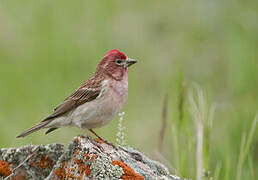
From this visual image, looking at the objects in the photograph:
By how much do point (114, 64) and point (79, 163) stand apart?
79.5 inches

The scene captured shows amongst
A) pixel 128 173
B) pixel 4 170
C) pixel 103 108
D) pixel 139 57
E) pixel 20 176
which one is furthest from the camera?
pixel 139 57

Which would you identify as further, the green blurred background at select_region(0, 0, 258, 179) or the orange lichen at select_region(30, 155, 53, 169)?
the green blurred background at select_region(0, 0, 258, 179)

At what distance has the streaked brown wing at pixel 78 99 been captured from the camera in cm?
637

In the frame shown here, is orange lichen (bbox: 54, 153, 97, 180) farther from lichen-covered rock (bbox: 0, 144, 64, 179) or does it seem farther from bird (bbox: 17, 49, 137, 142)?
bird (bbox: 17, 49, 137, 142)

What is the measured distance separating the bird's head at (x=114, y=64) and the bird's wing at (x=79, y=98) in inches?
9.3

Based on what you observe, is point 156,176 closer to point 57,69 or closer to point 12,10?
point 57,69

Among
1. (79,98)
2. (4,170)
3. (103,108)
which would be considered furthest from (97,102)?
(4,170)

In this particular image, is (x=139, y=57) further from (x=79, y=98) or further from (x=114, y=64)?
(x=79, y=98)

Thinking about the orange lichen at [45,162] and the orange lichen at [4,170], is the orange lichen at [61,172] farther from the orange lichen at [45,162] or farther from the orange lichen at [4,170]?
the orange lichen at [4,170]

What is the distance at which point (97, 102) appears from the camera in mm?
6254

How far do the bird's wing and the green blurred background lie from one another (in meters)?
1.99

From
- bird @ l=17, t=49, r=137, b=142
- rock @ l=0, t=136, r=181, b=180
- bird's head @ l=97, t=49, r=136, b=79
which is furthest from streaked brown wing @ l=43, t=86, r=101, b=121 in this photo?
rock @ l=0, t=136, r=181, b=180

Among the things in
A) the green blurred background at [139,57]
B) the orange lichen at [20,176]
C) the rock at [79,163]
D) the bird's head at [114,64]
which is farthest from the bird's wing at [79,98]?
the green blurred background at [139,57]

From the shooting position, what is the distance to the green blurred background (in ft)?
29.4
